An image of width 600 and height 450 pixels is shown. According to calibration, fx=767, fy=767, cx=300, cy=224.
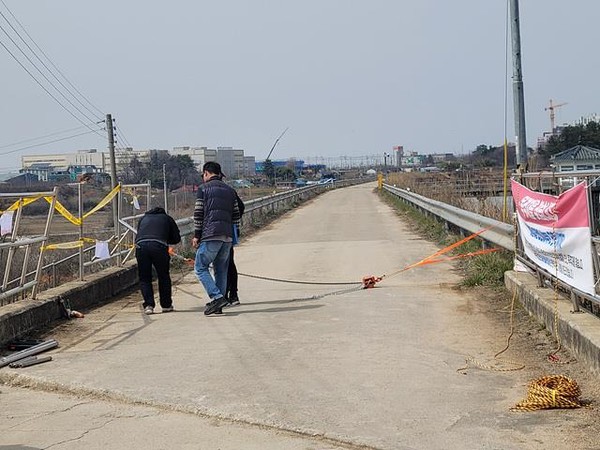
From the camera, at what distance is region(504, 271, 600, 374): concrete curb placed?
5.86m

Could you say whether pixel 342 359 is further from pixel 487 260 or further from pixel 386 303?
pixel 487 260

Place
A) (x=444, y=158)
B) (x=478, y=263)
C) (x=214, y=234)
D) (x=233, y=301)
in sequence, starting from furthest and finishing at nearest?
(x=444, y=158) → (x=478, y=263) → (x=233, y=301) → (x=214, y=234)

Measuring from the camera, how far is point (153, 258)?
9.59m

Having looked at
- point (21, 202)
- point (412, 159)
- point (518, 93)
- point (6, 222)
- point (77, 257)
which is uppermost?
point (412, 159)

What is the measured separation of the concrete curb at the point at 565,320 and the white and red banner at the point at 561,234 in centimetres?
26

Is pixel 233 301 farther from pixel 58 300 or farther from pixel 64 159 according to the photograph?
pixel 64 159

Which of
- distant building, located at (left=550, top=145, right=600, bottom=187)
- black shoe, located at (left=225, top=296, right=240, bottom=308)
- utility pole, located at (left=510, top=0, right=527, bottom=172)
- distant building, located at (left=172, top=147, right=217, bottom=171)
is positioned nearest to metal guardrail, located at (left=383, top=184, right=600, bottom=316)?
distant building, located at (left=550, top=145, right=600, bottom=187)

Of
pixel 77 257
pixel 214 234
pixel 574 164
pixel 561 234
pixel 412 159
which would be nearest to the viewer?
pixel 561 234

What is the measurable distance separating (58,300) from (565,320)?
572 centimetres

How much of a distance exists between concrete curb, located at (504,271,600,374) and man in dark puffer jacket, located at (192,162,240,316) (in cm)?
352

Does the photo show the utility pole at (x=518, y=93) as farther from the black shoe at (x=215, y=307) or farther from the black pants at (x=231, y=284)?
the black shoe at (x=215, y=307)

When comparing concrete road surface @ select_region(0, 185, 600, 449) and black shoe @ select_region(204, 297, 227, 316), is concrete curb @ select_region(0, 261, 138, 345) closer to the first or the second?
concrete road surface @ select_region(0, 185, 600, 449)

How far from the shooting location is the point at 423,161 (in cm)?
15475

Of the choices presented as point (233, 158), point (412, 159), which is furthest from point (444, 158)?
point (233, 158)
